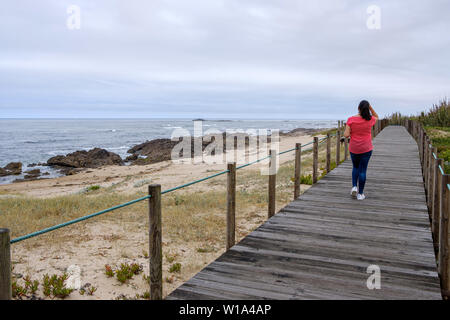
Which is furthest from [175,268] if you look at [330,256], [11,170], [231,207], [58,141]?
[58,141]

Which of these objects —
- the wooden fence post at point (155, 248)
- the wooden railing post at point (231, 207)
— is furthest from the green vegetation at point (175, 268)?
the wooden fence post at point (155, 248)

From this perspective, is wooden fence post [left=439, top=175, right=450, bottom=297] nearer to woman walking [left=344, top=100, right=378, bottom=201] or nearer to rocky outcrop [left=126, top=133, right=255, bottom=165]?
woman walking [left=344, top=100, right=378, bottom=201]

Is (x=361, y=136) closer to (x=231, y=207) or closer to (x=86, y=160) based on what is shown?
(x=231, y=207)

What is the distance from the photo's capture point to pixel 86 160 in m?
33.5

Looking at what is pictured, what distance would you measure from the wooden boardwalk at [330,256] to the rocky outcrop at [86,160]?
28370mm

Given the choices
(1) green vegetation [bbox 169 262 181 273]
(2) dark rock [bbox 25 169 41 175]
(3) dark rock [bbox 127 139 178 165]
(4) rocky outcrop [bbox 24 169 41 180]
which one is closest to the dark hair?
(1) green vegetation [bbox 169 262 181 273]

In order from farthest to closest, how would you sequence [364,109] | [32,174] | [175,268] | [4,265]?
1. [32,174]
2. [364,109]
3. [175,268]
4. [4,265]

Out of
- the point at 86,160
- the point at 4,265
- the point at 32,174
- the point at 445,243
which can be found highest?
the point at 4,265

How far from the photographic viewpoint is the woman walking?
277 inches

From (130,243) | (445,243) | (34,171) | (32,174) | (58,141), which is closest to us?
(445,243)

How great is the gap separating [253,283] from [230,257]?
78 centimetres

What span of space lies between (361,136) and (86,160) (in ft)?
99.5

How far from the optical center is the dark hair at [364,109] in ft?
22.8
